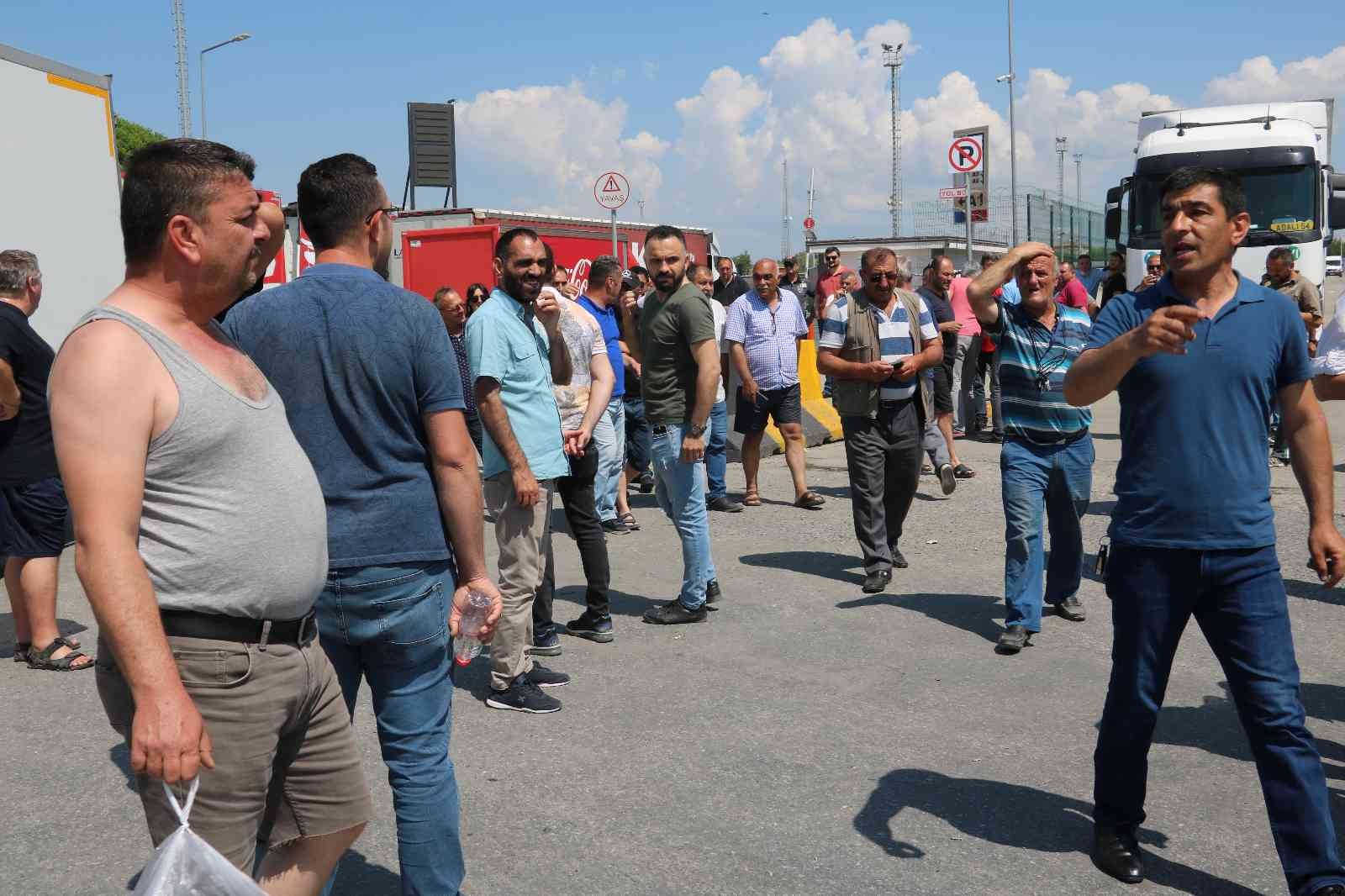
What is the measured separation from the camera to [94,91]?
9109 mm

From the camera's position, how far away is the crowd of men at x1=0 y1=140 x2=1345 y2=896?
235 cm

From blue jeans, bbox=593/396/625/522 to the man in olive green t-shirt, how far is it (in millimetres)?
1917

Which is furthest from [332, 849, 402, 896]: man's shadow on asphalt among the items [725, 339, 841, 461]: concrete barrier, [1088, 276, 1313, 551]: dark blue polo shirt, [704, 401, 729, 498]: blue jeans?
[725, 339, 841, 461]: concrete barrier

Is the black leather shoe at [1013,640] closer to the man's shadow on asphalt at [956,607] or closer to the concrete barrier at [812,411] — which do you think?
the man's shadow on asphalt at [956,607]

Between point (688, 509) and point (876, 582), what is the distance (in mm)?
→ 1368

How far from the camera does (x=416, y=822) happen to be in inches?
123

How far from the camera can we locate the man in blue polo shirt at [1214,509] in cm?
344

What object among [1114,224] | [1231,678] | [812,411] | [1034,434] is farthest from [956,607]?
[1114,224]

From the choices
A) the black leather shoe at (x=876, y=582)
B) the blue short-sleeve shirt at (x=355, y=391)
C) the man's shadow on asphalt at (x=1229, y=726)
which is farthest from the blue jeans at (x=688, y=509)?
the blue short-sleeve shirt at (x=355, y=391)

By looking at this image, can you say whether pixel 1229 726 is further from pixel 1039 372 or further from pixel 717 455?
pixel 717 455

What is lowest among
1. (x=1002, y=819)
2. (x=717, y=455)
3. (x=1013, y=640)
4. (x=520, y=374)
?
(x=1002, y=819)

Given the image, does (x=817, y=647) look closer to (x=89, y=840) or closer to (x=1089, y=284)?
(x=89, y=840)

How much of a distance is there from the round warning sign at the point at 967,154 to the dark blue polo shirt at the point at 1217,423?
53.9 ft

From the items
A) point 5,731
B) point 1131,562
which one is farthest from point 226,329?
point 5,731
